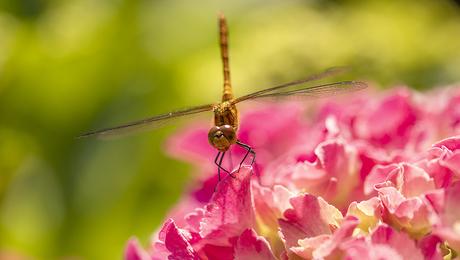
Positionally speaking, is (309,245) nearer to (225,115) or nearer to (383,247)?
(383,247)


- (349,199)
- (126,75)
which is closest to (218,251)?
(349,199)

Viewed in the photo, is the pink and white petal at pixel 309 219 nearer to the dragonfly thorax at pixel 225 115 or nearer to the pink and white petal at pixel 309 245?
the pink and white petal at pixel 309 245

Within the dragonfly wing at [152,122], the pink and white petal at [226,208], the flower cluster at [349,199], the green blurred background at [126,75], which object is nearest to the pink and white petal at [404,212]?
the flower cluster at [349,199]

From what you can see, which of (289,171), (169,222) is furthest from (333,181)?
(169,222)

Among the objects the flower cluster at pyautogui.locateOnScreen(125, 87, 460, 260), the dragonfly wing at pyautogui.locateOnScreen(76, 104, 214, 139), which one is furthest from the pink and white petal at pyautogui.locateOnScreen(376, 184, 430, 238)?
the dragonfly wing at pyautogui.locateOnScreen(76, 104, 214, 139)

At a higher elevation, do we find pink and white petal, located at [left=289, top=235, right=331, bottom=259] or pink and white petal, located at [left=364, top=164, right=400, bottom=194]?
pink and white petal, located at [left=364, top=164, right=400, bottom=194]

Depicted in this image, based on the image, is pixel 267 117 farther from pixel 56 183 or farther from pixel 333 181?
pixel 56 183

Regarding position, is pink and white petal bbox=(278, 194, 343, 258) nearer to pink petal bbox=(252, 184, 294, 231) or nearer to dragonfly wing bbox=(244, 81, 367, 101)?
pink petal bbox=(252, 184, 294, 231)

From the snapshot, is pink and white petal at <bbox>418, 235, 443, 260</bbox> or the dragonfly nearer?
pink and white petal at <bbox>418, 235, 443, 260</bbox>

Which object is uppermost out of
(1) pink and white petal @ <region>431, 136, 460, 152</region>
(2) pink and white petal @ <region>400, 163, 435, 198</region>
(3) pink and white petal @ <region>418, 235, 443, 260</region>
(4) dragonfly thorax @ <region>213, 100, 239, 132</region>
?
(4) dragonfly thorax @ <region>213, 100, 239, 132</region>
